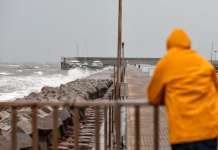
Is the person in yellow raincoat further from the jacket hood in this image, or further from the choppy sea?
the choppy sea

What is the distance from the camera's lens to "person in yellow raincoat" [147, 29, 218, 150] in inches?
104

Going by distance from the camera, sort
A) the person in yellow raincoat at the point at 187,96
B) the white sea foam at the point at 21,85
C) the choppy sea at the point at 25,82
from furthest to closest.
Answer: the choppy sea at the point at 25,82 → the white sea foam at the point at 21,85 → the person in yellow raincoat at the point at 187,96

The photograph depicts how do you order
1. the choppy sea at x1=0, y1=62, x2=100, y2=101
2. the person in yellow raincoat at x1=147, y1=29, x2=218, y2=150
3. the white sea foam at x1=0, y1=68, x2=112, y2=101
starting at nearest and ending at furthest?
the person in yellow raincoat at x1=147, y1=29, x2=218, y2=150, the white sea foam at x1=0, y1=68, x2=112, y2=101, the choppy sea at x1=0, y1=62, x2=100, y2=101

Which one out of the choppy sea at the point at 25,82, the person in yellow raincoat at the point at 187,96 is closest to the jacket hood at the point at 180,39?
the person in yellow raincoat at the point at 187,96

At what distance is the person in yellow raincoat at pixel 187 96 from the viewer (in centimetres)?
264

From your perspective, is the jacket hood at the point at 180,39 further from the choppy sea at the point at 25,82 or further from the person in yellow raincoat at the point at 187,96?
the choppy sea at the point at 25,82

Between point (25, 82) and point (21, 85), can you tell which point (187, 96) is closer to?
point (21, 85)

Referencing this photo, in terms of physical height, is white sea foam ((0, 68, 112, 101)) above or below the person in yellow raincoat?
below

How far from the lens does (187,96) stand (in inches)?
105

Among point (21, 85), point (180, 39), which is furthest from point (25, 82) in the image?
Result: point (180, 39)

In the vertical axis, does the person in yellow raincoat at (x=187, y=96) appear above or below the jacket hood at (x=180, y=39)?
below

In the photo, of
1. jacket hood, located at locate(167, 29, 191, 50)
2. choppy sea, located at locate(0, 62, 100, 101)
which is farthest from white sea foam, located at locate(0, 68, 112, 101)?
jacket hood, located at locate(167, 29, 191, 50)

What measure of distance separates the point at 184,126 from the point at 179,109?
145mm

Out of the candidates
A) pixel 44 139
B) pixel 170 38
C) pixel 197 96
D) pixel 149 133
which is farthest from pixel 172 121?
pixel 44 139
